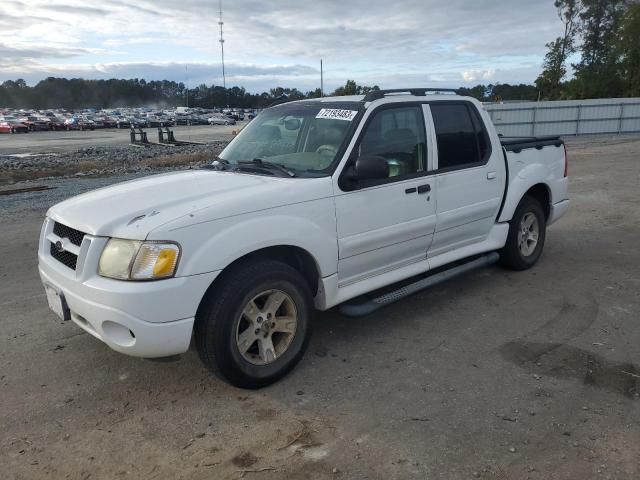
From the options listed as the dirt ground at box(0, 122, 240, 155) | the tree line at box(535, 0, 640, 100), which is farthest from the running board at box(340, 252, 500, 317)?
the tree line at box(535, 0, 640, 100)

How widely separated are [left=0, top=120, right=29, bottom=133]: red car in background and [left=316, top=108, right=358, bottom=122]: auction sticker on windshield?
177 feet

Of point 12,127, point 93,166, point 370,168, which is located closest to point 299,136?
point 370,168

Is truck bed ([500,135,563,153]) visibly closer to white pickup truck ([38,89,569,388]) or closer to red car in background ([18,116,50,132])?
white pickup truck ([38,89,569,388])

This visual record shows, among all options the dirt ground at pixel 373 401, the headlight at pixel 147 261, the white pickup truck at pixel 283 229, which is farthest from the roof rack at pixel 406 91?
the headlight at pixel 147 261

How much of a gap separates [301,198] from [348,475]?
1770 millimetres

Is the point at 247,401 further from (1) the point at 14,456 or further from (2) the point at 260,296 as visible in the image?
(1) the point at 14,456

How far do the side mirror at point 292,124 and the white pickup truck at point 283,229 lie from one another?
0.02 m

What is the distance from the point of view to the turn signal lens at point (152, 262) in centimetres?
308

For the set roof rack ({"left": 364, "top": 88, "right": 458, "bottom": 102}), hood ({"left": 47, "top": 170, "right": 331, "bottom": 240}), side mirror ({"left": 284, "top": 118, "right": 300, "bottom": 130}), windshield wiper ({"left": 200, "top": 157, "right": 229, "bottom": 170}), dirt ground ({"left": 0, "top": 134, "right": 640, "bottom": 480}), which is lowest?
dirt ground ({"left": 0, "top": 134, "right": 640, "bottom": 480})

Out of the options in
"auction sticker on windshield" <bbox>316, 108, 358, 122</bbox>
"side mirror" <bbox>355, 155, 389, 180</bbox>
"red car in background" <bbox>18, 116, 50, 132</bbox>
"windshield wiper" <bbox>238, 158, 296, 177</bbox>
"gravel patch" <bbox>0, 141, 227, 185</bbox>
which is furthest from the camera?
"red car in background" <bbox>18, 116, 50, 132</bbox>

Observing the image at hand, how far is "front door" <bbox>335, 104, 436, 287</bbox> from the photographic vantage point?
399 cm

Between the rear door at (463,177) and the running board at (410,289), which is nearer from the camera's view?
the running board at (410,289)

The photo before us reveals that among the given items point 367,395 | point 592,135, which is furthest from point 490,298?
point 592,135

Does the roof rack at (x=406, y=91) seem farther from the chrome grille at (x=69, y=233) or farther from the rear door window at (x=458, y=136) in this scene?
the chrome grille at (x=69, y=233)
